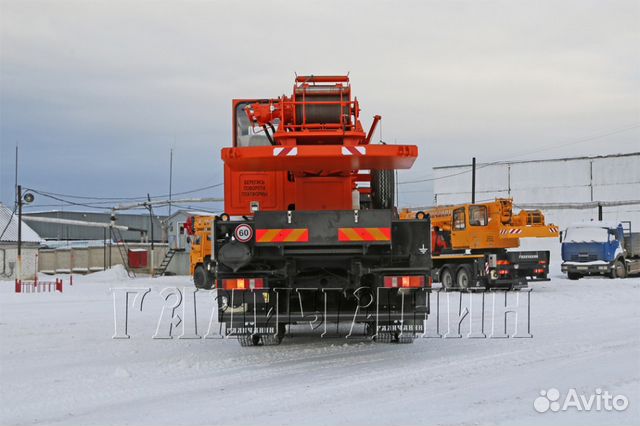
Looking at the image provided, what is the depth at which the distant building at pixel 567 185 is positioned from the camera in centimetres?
6562

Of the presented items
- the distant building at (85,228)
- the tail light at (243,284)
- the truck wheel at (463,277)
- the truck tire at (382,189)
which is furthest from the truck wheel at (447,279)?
the distant building at (85,228)

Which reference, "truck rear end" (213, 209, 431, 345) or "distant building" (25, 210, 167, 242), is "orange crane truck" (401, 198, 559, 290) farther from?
"distant building" (25, 210, 167, 242)

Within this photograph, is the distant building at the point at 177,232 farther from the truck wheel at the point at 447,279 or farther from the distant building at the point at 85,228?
the distant building at the point at 85,228

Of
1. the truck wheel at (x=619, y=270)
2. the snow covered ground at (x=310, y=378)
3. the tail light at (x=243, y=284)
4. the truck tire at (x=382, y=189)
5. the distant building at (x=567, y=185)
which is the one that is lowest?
the snow covered ground at (x=310, y=378)

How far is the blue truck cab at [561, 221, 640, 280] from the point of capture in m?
37.2

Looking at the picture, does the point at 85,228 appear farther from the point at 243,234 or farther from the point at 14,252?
the point at 243,234

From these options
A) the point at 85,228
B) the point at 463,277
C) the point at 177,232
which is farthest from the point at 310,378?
the point at 85,228

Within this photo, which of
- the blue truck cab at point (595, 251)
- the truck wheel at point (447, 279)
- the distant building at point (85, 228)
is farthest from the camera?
the distant building at point (85, 228)

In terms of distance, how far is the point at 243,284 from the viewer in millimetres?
10875

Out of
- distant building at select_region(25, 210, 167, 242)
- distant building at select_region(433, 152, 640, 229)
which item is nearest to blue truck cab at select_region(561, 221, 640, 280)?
distant building at select_region(433, 152, 640, 229)

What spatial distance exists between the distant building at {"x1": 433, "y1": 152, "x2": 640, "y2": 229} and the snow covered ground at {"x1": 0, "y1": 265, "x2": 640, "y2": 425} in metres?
53.8

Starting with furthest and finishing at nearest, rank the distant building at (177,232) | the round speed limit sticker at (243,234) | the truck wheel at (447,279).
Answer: the distant building at (177,232) < the truck wheel at (447,279) < the round speed limit sticker at (243,234)

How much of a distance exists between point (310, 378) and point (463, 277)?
20.3 metres

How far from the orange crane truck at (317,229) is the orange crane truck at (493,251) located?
16857 millimetres
